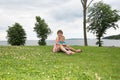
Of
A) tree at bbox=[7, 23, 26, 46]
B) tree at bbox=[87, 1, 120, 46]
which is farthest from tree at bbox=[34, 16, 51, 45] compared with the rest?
tree at bbox=[87, 1, 120, 46]

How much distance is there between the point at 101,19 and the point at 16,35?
727 inches

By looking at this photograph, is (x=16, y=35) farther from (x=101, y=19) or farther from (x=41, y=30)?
A: (x=101, y=19)

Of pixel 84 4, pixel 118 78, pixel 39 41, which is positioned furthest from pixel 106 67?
pixel 39 41

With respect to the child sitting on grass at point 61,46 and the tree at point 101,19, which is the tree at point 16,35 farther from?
the child sitting on grass at point 61,46

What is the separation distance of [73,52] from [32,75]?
1193 cm

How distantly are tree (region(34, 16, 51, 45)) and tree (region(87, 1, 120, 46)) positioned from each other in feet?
33.9

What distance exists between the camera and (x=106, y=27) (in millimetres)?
53906

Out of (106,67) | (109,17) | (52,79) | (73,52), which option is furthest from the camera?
(109,17)

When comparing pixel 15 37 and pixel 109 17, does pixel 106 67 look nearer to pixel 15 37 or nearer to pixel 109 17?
pixel 109 17

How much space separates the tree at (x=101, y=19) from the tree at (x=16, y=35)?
47.8 feet

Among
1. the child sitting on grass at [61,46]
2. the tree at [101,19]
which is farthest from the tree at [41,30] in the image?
the child sitting on grass at [61,46]

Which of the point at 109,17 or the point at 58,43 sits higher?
the point at 109,17

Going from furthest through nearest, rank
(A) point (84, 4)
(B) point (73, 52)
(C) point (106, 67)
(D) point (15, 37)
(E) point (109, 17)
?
1. (D) point (15, 37)
2. (E) point (109, 17)
3. (A) point (84, 4)
4. (B) point (73, 52)
5. (C) point (106, 67)

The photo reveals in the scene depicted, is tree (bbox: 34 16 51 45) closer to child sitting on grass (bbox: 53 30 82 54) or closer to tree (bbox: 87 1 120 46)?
tree (bbox: 87 1 120 46)
